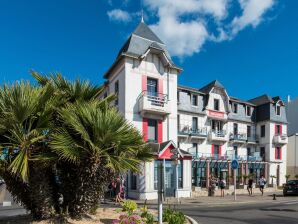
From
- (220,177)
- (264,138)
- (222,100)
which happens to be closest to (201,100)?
(222,100)

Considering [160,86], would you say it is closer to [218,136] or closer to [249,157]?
[218,136]

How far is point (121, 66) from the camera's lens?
24578 millimetres

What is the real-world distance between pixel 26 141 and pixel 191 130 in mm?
25890

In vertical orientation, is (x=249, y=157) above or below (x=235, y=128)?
below

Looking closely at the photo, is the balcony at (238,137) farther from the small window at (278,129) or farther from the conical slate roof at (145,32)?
the conical slate roof at (145,32)

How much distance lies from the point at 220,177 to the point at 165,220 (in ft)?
88.6

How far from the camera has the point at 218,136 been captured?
34219mm

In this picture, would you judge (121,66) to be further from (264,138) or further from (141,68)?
(264,138)

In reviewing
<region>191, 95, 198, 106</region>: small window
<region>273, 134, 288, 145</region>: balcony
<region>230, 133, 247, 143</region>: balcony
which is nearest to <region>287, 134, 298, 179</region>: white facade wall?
<region>273, 134, 288, 145</region>: balcony

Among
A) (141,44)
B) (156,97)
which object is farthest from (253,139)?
(141,44)

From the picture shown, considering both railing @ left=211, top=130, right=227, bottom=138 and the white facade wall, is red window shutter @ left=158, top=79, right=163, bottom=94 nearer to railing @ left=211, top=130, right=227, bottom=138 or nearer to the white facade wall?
railing @ left=211, top=130, right=227, bottom=138

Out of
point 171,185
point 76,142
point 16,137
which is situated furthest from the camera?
point 171,185

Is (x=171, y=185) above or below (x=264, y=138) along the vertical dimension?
below

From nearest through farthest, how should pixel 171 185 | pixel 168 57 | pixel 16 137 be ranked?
pixel 16 137
pixel 171 185
pixel 168 57
